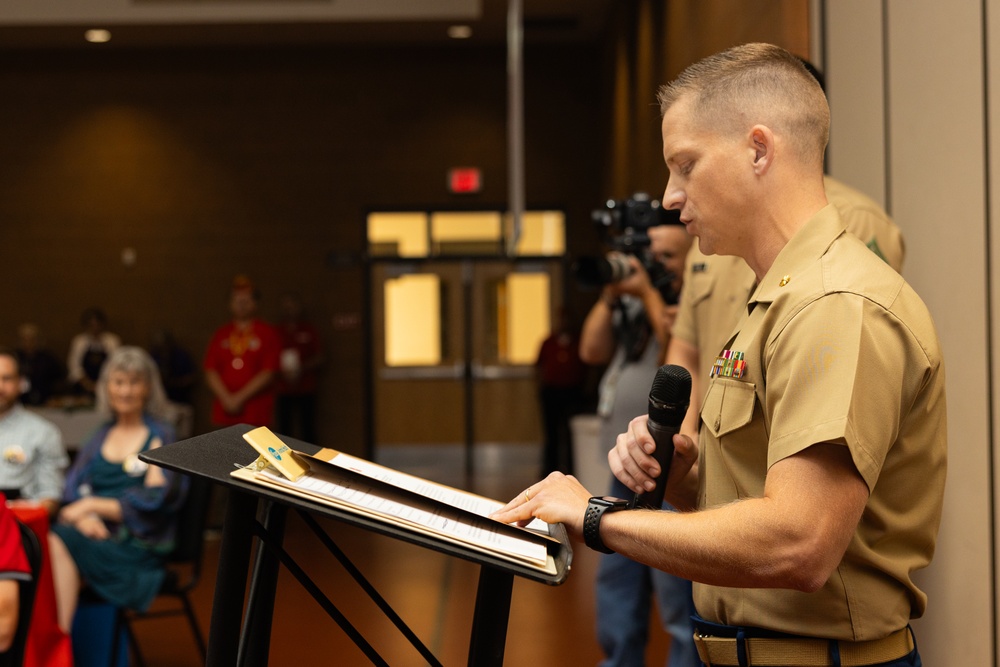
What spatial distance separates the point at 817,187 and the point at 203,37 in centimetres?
1043

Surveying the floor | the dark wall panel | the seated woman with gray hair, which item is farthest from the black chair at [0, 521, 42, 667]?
the dark wall panel

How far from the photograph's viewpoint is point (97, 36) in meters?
10.3

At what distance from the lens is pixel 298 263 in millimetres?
10914

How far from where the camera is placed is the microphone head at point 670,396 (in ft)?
4.13

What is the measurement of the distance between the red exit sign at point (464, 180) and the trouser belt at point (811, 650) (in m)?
10.0

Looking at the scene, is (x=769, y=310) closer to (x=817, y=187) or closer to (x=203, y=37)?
(x=817, y=187)

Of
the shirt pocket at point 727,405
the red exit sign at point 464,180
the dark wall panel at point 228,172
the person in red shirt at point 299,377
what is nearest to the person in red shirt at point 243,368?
the person in red shirt at point 299,377

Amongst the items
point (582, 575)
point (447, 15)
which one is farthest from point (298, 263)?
point (582, 575)

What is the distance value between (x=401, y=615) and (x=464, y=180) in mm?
7227

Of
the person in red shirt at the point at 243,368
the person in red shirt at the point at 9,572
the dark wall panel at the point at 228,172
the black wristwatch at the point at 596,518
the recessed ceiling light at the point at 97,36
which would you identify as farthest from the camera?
the dark wall panel at the point at 228,172

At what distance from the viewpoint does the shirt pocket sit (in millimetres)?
1190

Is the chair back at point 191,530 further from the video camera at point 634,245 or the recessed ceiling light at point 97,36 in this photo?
the recessed ceiling light at point 97,36

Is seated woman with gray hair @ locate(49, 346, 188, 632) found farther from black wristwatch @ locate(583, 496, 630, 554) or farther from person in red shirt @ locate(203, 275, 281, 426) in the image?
black wristwatch @ locate(583, 496, 630, 554)

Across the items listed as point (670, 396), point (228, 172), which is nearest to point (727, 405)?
point (670, 396)
